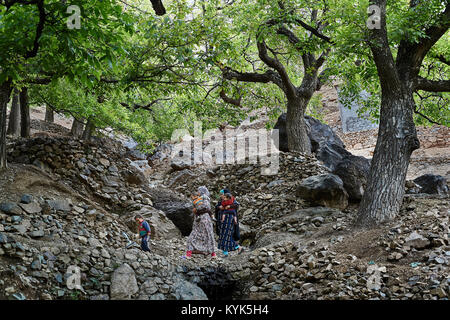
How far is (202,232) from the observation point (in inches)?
297

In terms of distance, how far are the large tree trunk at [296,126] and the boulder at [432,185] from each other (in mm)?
3987

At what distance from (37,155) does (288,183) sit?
6.99 m

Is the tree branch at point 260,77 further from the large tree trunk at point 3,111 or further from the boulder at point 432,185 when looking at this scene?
the large tree trunk at point 3,111

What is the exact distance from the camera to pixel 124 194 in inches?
371

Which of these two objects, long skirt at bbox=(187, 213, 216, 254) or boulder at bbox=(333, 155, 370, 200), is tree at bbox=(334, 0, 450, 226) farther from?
long skirt at bbox=(187, 213, 216, 254)

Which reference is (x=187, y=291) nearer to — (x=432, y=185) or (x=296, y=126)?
(x=432, y=185)

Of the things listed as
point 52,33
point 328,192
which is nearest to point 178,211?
point 328,192

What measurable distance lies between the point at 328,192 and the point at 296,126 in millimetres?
4245

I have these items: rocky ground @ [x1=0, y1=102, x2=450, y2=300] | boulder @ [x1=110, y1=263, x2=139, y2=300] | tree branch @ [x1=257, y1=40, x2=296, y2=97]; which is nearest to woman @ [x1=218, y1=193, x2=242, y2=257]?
rocky ground @ [x1=0, y1=102, x2=450, y2=300]

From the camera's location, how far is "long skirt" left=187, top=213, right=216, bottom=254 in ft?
24.5

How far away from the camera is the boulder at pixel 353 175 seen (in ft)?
30.8

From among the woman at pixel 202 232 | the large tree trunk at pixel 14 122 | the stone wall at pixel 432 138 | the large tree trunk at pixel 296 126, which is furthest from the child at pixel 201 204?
the stone wall at pixel 432 138
